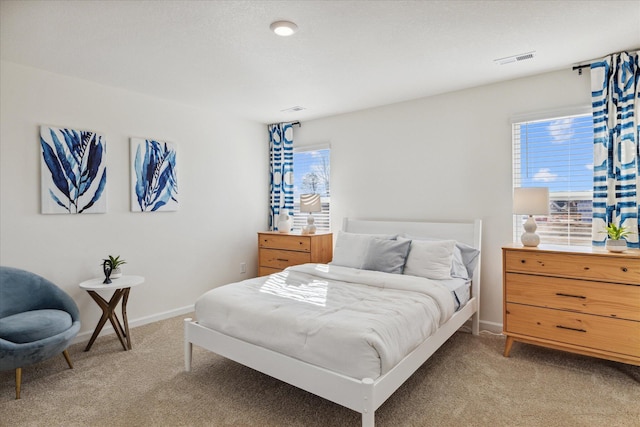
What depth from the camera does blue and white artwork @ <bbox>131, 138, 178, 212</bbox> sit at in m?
3.86

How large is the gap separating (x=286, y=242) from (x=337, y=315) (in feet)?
7.88

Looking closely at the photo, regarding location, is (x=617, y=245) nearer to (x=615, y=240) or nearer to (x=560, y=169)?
(x=615, y=240)

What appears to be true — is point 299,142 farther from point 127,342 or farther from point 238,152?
point 127,342

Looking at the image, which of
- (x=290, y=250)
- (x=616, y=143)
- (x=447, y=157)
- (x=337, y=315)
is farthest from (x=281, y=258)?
(x=616, y=143)

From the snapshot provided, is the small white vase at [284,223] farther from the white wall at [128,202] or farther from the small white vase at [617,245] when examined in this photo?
the small white vase at [617,245]

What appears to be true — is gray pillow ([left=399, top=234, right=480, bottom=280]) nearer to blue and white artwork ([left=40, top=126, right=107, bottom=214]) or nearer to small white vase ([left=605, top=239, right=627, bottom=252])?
small white vase ([left=605, top=239, right=627, bottom=252])

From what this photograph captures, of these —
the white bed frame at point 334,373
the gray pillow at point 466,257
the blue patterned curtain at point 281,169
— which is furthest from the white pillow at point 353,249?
the blue patterned curtain at point 281,169

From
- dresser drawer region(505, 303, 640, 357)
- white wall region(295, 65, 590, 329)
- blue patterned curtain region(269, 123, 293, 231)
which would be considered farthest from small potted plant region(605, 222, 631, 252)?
blue patterned curtain region(269, 123, 293, 231)

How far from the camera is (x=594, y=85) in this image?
10.0 ft

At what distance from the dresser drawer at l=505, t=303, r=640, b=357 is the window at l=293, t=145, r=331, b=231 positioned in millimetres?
2544

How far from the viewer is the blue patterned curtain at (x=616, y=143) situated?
114 inches

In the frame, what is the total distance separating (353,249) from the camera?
384cm

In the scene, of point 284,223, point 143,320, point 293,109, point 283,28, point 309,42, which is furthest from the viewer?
point 284,223

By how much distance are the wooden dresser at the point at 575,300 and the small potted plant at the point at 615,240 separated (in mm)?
87
